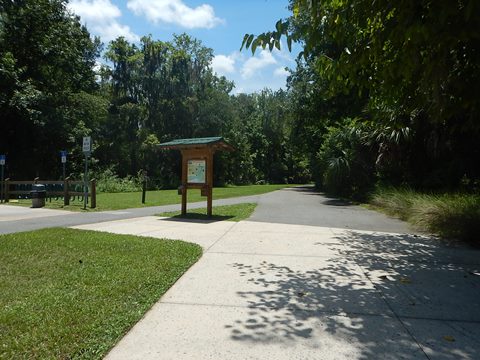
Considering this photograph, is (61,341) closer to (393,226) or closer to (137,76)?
(393,226)

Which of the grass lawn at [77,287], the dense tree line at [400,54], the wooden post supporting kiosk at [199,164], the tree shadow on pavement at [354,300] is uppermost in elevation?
the dense tree line at [400,54]

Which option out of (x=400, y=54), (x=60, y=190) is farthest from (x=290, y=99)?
(x=400, y=54)

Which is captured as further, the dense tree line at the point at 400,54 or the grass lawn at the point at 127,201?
the grass lawn at the point at 127,201

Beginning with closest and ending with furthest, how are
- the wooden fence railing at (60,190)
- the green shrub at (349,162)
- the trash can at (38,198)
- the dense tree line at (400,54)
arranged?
the dense tree line at (400,54) → the wooden fence railing at (60,190) → the trash can at (38,198) → the green shrub at (349,162)

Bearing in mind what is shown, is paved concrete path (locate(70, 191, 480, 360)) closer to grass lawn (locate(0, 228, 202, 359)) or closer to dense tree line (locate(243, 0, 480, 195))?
grass lawn (locate(0, 228, 202, 359))

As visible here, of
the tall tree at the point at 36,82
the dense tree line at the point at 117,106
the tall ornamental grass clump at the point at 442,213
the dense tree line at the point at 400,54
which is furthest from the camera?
the dense tree line at the point at 117,106

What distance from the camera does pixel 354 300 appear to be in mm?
4648

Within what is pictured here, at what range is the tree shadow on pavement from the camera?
3.54 m

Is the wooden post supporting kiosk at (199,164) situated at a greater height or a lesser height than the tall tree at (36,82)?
lesser

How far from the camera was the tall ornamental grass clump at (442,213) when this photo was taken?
8.88m

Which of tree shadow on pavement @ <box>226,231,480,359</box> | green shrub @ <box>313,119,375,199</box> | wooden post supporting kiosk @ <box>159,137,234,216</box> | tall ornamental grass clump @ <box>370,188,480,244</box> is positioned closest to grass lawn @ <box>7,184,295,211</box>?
wooden post supporting kiosk @ <box>159,137,234,216</box>

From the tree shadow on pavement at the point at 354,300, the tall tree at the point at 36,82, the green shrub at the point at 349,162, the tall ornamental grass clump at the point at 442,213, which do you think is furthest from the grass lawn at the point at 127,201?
the tree shadow on pavement at the point at 354,300

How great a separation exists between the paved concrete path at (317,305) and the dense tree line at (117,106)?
37.2 ft

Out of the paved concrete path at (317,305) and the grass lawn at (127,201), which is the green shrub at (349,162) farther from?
the paved concrete path at (317,305)
